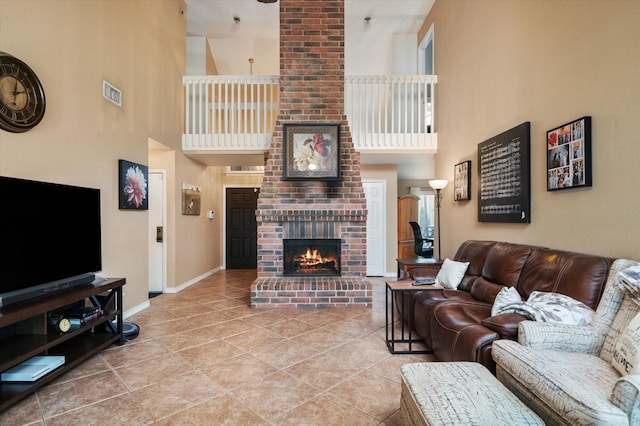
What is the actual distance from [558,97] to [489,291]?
171 centimetres

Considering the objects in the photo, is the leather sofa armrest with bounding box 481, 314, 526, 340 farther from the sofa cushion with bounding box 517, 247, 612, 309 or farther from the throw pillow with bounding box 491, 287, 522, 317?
the sofa cushion with bounding box 517, 247, 612, 309

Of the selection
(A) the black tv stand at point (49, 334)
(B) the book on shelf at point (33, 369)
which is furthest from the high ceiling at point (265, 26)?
(B) the book on shelf at point (33, 369)

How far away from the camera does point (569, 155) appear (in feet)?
7.52

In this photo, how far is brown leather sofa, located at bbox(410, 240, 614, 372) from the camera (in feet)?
6.18

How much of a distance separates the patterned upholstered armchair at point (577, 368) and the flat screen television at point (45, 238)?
306cm

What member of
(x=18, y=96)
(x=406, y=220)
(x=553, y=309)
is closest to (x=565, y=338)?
(x=553, y=309)

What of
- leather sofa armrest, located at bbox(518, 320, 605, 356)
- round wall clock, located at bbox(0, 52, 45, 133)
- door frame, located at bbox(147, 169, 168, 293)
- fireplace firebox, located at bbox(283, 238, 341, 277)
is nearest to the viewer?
leather sofa armrest, located at bbox(518, 320, 605, 356)

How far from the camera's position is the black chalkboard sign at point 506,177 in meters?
2.79

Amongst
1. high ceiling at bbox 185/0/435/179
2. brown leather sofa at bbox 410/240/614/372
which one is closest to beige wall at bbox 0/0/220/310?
high ceiling at bbox 185/0/435/179

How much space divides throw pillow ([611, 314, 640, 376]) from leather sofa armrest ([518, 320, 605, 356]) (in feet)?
0.50

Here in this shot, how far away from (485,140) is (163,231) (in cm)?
471

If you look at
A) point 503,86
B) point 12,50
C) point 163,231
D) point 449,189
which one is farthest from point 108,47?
point 449,189

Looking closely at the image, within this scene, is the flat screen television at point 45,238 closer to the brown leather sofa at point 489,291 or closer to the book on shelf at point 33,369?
the book on shelf at point 33,369

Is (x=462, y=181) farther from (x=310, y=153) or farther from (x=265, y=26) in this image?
(x=265, y=26)
